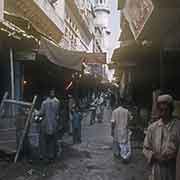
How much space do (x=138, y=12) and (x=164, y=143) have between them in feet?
9.90

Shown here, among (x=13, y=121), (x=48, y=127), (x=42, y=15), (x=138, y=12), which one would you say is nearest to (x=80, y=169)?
(x=48, y=127)

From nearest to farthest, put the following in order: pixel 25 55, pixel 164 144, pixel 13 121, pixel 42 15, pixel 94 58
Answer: pixel 164 144, pixel 13 121, pixel 25 55, pixel 94 58, pixel 42 15

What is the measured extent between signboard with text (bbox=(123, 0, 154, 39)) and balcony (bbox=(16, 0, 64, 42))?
32.6 ft

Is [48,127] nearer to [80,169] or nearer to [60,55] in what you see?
[80,169]

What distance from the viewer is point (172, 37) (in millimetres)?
7785

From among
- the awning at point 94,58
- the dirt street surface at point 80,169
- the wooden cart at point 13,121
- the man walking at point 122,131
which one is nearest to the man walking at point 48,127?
the dirt street surface at point 80,169

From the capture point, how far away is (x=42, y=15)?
802 inches

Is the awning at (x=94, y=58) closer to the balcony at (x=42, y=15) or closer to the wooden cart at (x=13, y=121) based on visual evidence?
the balcony at (x=42, y=15)

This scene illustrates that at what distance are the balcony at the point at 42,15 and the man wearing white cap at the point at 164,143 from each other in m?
13.1

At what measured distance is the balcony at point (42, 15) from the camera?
57.5 feet

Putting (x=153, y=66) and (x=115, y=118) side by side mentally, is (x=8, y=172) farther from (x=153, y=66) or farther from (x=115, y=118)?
(x=153, y=66)

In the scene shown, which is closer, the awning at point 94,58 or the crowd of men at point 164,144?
the crowd of men at point 164,144

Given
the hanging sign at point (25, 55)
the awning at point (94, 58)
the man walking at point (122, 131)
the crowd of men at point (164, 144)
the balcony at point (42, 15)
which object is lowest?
the man walking at point (122, 131)

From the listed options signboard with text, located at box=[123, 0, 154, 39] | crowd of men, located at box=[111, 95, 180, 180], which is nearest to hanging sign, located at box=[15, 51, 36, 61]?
signboard with text, located at box=[123, 0, 154, 39]
